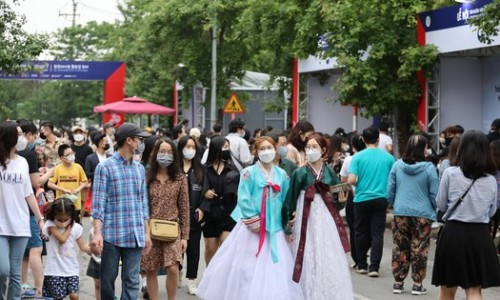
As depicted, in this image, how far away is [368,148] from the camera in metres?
13.8

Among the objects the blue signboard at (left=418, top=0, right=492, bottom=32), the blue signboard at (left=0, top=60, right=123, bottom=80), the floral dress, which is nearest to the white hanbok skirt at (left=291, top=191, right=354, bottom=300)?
the floral dress

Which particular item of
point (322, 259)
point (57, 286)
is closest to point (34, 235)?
point (57, 286)

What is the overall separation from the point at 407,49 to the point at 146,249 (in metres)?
13.9

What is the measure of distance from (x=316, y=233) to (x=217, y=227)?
252cm

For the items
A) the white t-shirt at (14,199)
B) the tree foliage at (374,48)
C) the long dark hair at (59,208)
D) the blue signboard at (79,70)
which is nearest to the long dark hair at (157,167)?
the long dark hair at (59,208)

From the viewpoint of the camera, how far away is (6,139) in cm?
916

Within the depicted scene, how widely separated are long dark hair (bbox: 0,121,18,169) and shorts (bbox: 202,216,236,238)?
12.2 feet

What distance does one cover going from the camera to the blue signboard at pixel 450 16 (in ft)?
66.8

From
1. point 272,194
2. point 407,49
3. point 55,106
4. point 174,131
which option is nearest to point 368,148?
point 272,194

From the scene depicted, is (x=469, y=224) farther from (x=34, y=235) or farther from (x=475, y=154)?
(x=34, y=235)

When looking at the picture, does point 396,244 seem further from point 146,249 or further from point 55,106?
point 55,106

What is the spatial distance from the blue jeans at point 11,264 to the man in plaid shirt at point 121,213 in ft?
2.37

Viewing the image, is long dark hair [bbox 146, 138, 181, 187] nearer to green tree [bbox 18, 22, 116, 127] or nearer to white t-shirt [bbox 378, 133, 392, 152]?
white t-shirt [bbox 378, 133, 392, 152]

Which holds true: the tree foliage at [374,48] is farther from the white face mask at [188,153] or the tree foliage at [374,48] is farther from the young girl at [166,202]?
the young girl at [166,202]
